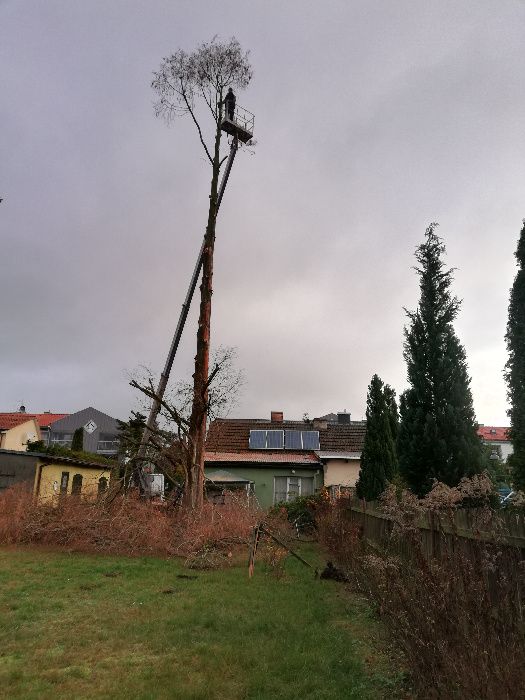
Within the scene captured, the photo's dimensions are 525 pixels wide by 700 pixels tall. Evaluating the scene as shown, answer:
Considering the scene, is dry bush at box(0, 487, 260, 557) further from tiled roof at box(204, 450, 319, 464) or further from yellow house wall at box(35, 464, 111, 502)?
tiled roof at box(204, 450, 319, 464)

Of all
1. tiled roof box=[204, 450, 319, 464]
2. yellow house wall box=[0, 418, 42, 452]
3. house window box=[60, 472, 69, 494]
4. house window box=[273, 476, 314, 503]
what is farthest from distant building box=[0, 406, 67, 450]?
house window box=[273, 476, 314, 503]

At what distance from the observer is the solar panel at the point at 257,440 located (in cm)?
2850

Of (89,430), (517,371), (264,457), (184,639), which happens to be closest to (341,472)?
(264,457)

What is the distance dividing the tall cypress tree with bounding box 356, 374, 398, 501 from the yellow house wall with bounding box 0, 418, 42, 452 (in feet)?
69.2

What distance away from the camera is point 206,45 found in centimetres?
1786

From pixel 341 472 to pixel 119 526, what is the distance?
47.9 ft

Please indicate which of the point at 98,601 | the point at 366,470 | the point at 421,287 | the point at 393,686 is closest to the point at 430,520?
the point at 393,686

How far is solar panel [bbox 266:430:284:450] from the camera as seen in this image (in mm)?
28531

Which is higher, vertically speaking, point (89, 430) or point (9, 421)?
point (89, 430)

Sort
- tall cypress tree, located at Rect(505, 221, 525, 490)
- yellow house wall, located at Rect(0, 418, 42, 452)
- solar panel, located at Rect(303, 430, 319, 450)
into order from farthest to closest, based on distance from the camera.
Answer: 1. yellow house wall, located at Rect(0, 418, 42, 452)
2. solar panel, located at Rect(303, 430, 319, 450)
3. tall cypress tree, located at Rect(505, 221, 525, 490)

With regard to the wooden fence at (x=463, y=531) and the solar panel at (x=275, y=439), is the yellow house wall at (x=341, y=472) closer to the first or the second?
the solar panel at (x=275, y=439)

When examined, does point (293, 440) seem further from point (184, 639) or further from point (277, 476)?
point (184, 639)

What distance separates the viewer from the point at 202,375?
607 inches

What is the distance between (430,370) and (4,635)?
9432mm
